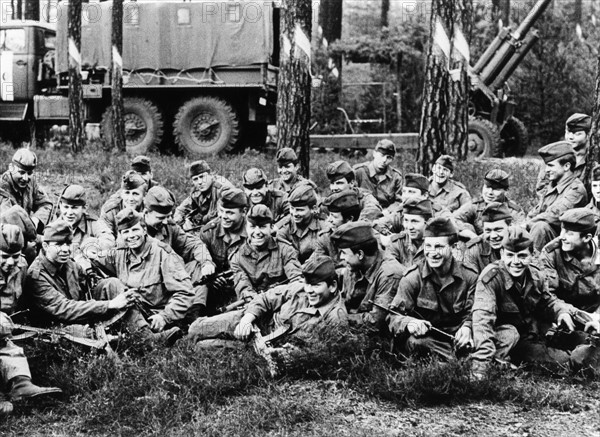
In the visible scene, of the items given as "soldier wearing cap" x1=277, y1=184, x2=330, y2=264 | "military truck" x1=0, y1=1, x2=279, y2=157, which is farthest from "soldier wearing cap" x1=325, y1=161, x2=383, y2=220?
"military truck" x1=0, y1=1, x2=279, y2=157

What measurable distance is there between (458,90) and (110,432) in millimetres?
6083

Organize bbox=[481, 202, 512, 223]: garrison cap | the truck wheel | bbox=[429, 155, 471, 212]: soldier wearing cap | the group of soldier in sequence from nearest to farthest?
the group of soldier → bbox=[481, 202, 512, 223]: garrison cap → bbox=[429, 155, 471, 212]: soldier wearing cap → the truck wheel

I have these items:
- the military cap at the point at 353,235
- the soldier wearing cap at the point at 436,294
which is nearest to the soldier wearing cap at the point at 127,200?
the military cap at the point at 353,235

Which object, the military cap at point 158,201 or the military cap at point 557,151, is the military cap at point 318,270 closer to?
the military cap at point 158,201

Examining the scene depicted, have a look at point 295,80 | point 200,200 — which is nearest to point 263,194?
point 200,200

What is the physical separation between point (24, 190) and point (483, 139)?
8679 millimetres

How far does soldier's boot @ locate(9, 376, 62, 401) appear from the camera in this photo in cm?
529

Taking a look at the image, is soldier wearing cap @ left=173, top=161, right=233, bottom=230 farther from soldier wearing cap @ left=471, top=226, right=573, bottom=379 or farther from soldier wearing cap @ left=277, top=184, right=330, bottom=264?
soldier wearing cap @ left=471, top=226, right=573, bottom=379

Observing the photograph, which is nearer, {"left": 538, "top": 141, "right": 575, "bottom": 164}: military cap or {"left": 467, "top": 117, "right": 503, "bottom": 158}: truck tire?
{"left": 538, "top": 141, "right": 575, "bottom": 164}: military cap

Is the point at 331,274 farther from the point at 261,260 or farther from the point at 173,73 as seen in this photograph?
the point at 173,73

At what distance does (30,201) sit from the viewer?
8.77 meters

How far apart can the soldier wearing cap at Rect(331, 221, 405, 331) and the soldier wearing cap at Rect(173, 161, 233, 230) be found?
118 inches

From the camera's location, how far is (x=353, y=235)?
243 inches

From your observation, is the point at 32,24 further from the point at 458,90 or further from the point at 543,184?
the point at 543,184
